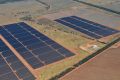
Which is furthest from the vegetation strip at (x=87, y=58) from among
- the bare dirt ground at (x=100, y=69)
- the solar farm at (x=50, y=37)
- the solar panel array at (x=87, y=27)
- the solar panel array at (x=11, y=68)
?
the solar panel array at (x=11, y=68)

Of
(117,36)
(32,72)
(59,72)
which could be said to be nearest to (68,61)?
(59,72)

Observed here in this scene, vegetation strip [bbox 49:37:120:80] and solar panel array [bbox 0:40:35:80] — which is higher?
vegetation strip [bbox 49:37:120:80]

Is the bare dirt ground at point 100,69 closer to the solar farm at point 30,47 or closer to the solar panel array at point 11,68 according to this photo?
the solar farm at point 30,47

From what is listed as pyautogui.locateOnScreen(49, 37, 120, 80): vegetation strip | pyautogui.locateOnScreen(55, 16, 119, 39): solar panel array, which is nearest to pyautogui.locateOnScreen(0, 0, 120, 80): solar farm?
pyautogui.locateOnScreen(55, 16, 119, 39): solar panel array

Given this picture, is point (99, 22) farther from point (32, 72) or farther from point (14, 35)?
point (32, 72)

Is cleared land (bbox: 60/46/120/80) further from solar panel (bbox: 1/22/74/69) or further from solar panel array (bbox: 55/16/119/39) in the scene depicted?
solar panel array (bbox: 55/16/119/39)

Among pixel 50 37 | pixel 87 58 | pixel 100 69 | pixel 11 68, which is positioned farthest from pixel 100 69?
pixel 50 37
